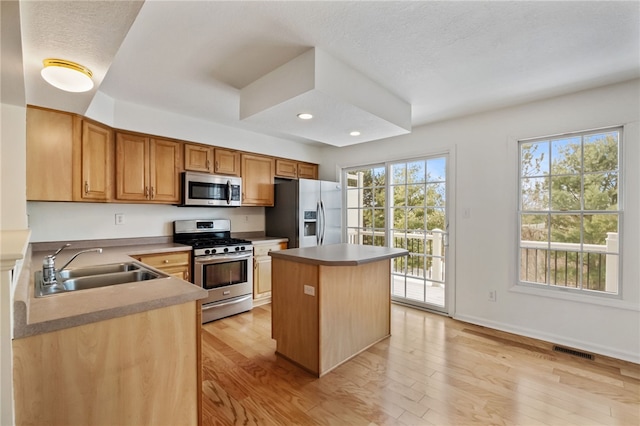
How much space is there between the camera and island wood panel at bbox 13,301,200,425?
1.08m

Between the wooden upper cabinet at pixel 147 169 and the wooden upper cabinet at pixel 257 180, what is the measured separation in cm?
90

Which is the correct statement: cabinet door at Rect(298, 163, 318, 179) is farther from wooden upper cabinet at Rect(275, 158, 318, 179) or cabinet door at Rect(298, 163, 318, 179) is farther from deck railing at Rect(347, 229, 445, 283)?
deck railing at Rect(347, 229, 445, 283)

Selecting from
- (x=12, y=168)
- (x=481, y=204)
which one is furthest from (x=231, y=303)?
(x=481, y=204)

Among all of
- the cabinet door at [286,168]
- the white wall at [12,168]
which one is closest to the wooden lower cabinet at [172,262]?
the white wall at [12,168]

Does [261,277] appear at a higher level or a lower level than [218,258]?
lower

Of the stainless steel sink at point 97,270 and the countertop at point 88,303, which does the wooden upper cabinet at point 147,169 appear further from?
the countertop at point 88,303

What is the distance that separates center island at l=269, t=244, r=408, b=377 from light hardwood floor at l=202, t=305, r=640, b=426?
0.40 feet

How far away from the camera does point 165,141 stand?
11.2ft

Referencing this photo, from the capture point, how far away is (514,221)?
3158 mm

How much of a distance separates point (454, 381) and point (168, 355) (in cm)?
203

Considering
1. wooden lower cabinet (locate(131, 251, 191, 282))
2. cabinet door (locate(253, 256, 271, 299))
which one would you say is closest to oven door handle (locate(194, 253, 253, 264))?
wooden lower cabinet (locate(131, 251, 191, 282))

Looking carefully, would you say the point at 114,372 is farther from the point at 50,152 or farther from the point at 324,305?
the point at 50,152

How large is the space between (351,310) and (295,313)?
501 mm

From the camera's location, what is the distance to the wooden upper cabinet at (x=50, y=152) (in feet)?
8.13
